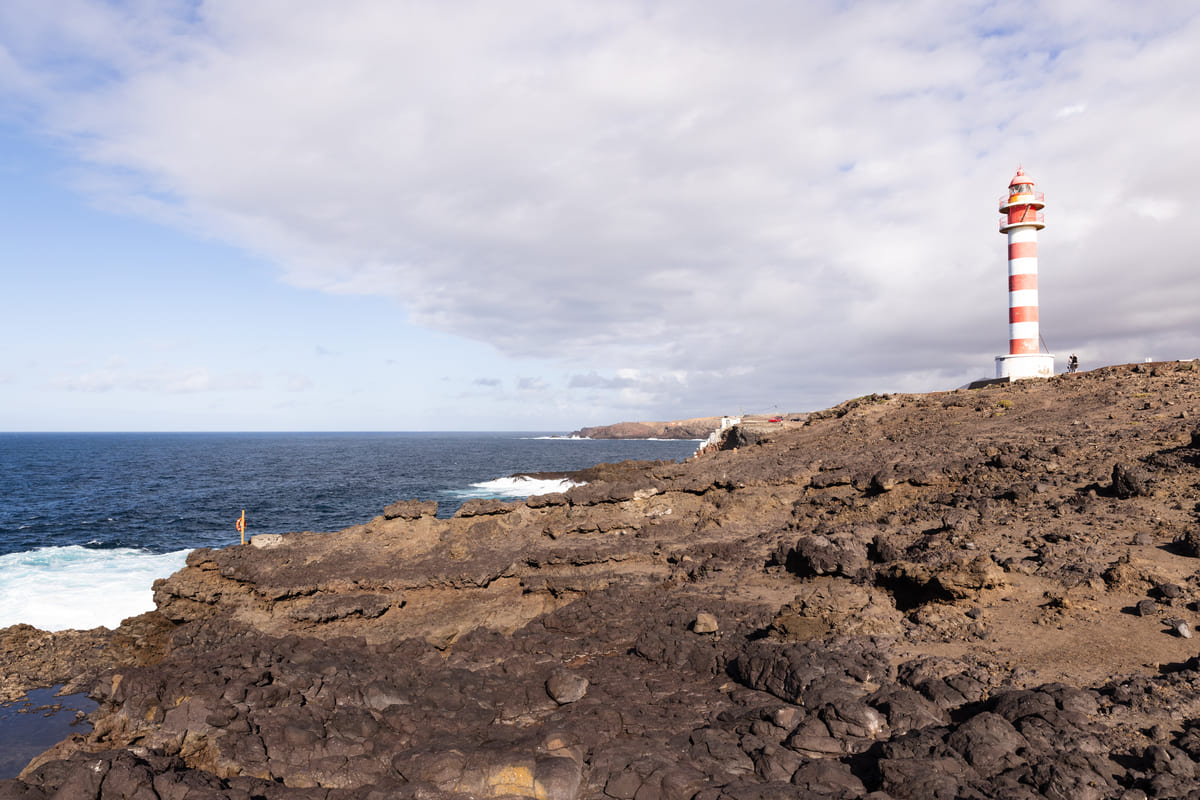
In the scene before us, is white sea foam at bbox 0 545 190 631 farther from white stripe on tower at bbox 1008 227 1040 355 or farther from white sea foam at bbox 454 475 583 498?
white stripe on tower at bbox 1008 227 1040 355

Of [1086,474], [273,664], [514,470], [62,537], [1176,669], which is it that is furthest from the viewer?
[514,470]

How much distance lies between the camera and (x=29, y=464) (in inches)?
3467

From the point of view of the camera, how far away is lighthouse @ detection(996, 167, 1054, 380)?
26984 millimetres

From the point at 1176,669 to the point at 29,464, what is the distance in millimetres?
118706

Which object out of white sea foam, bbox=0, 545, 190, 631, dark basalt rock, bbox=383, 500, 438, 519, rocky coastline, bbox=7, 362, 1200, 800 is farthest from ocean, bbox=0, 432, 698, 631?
dark basalt rock, bbox=383, 500, 438, 519

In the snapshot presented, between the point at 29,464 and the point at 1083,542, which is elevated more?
the point at 1083,542

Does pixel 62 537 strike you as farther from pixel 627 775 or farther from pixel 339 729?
pixel 627 775

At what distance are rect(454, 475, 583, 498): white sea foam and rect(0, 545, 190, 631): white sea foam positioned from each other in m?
24.9

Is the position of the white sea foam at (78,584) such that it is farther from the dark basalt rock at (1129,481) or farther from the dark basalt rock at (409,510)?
the dark basalt rock at (1129,481)

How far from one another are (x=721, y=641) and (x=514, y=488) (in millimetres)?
45143

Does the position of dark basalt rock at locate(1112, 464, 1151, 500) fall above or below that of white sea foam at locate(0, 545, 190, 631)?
above

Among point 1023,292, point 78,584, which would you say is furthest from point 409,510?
point 1023,292

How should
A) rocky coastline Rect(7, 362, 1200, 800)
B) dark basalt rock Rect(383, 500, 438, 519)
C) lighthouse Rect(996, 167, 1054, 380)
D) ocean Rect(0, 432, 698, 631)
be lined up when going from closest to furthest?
rocky coastline Rect(7, 362, 1200, 800) < dark basalt rock Rect(383, 500, 438, 519) < ocean Rect(0, 432, 698, 631) < lighthouse Rect(996, 167, 1054, 380)

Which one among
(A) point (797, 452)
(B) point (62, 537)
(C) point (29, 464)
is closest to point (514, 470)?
(B) point (62, 537)
